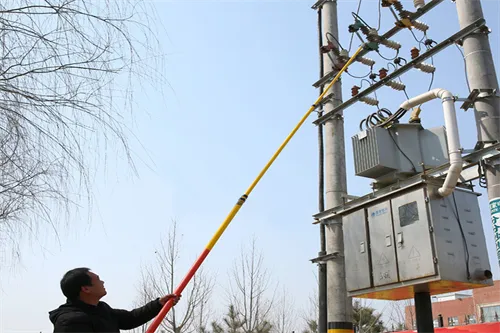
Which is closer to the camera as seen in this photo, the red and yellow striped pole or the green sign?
the red and yellow striped pole

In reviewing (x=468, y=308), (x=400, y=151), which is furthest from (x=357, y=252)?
(x=468, y=308)

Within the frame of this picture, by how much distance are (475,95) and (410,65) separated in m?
1.50

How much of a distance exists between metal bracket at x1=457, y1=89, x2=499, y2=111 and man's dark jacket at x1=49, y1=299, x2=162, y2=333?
4553mm

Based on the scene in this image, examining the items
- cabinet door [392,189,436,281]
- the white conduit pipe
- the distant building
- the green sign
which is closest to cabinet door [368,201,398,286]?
cabinet door [392,189,436,281]

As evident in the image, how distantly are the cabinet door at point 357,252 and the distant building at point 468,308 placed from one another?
26.5 m

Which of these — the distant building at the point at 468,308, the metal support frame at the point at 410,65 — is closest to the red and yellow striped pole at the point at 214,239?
the metal support frame at the point at 410,65

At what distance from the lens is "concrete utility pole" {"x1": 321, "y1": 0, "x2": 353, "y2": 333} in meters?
7.80

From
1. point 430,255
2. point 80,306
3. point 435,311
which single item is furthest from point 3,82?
point 435,311

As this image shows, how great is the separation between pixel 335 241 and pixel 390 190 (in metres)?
1.98

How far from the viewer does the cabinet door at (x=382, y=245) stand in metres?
6.10

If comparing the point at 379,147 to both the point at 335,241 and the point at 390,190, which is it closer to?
the point at 390,190

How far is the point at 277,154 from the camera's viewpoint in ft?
16.8

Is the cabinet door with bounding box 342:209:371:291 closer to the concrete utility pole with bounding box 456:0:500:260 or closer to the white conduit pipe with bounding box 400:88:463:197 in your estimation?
the white conduit pipe with bounding box 400:88:463:197

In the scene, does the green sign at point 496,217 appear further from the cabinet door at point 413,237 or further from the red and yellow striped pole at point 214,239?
the red and yellow striped pole at point 214,239
